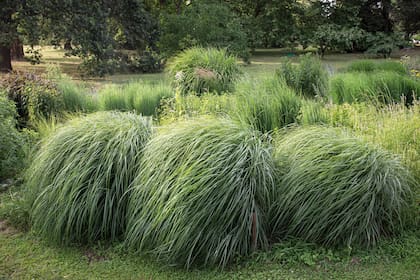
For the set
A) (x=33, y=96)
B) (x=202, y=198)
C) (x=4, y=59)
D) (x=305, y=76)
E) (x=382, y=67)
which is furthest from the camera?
(x=4, y=59)

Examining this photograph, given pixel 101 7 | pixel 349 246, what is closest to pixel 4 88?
pixel 349 246

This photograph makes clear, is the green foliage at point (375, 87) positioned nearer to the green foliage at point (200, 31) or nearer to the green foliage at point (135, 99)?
the green foliage at point (135, 99)

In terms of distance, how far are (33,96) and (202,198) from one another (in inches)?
158

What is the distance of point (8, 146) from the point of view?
4320 millimetres

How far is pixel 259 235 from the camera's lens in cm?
298

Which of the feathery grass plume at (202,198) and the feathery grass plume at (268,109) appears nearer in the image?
the feathery grass plume at (202,198)

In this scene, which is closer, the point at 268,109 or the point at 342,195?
the point at 342,195

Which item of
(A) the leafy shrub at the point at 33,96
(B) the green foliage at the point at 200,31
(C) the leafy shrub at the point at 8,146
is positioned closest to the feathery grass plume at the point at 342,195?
(C) the leafy shrub at the point at 8,146

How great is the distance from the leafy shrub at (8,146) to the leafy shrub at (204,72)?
8.75 feet

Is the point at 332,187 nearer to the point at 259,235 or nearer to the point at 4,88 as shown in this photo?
the point at 259,235

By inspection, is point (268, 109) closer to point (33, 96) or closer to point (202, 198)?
point (202, 198)

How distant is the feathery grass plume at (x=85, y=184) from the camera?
122 inches

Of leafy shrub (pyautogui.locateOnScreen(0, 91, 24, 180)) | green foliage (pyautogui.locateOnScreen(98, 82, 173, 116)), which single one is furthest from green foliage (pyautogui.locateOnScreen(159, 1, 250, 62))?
leafy shrub (pyautogui.locateOnScreen(0, 91, 24, 180))

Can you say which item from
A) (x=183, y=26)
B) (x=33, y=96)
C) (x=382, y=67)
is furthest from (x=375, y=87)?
(x=183, y=26)
